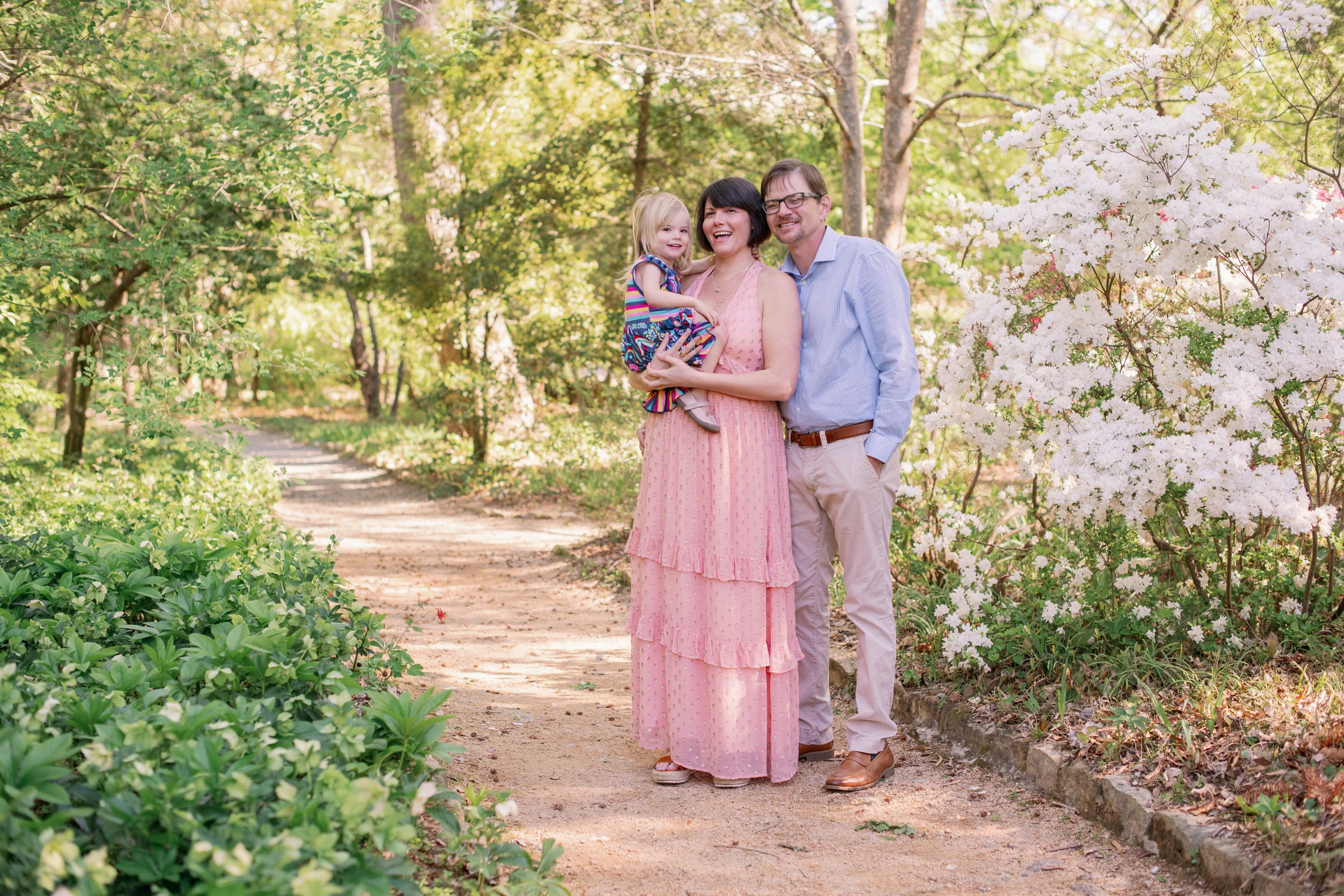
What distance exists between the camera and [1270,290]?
137 inches

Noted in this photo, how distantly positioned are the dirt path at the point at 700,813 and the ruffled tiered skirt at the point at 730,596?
0.62 feet

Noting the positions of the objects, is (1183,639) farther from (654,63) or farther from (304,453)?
(304,453)

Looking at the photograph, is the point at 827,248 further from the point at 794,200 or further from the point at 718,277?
the point at 718,277

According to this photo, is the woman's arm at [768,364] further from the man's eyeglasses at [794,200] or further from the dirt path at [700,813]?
the dirt path at [700,813]

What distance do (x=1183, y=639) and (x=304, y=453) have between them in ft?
62.5

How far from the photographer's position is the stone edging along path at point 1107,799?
2.70m

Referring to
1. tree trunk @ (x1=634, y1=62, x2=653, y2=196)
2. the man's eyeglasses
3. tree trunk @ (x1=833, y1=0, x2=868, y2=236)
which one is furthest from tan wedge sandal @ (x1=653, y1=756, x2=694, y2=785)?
tree trunk @ (x1=634, y1=62, x2=653, y2=196)

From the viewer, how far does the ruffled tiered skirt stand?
369 cm

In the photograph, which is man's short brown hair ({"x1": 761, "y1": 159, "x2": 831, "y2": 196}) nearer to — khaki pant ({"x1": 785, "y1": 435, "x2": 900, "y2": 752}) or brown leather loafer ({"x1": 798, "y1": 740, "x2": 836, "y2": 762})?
khaki pant ({"x1": 785, "y1": 435, "x2": 900, "y2": 752})

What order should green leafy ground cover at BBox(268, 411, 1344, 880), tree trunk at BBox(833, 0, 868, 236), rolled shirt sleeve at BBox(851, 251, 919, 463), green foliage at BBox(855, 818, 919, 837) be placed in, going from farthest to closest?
tree trunk at BBox(833, 0, 868, 236)
rolled shirt sleeve at BBox(851, 251, 919, 463)
green foliage at BBox(855, 818, 919, 837)
green leafy ground cover at BBox(268, 411, 1344, 880)

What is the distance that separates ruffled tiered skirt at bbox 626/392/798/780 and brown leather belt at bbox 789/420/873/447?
0.34 ft

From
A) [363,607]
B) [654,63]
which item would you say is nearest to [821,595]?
[363,607]

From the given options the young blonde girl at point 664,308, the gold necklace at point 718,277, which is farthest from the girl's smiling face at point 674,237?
the gold necklace at point 718,277

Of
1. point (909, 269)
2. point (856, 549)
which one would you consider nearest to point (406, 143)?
point (909, 269)
